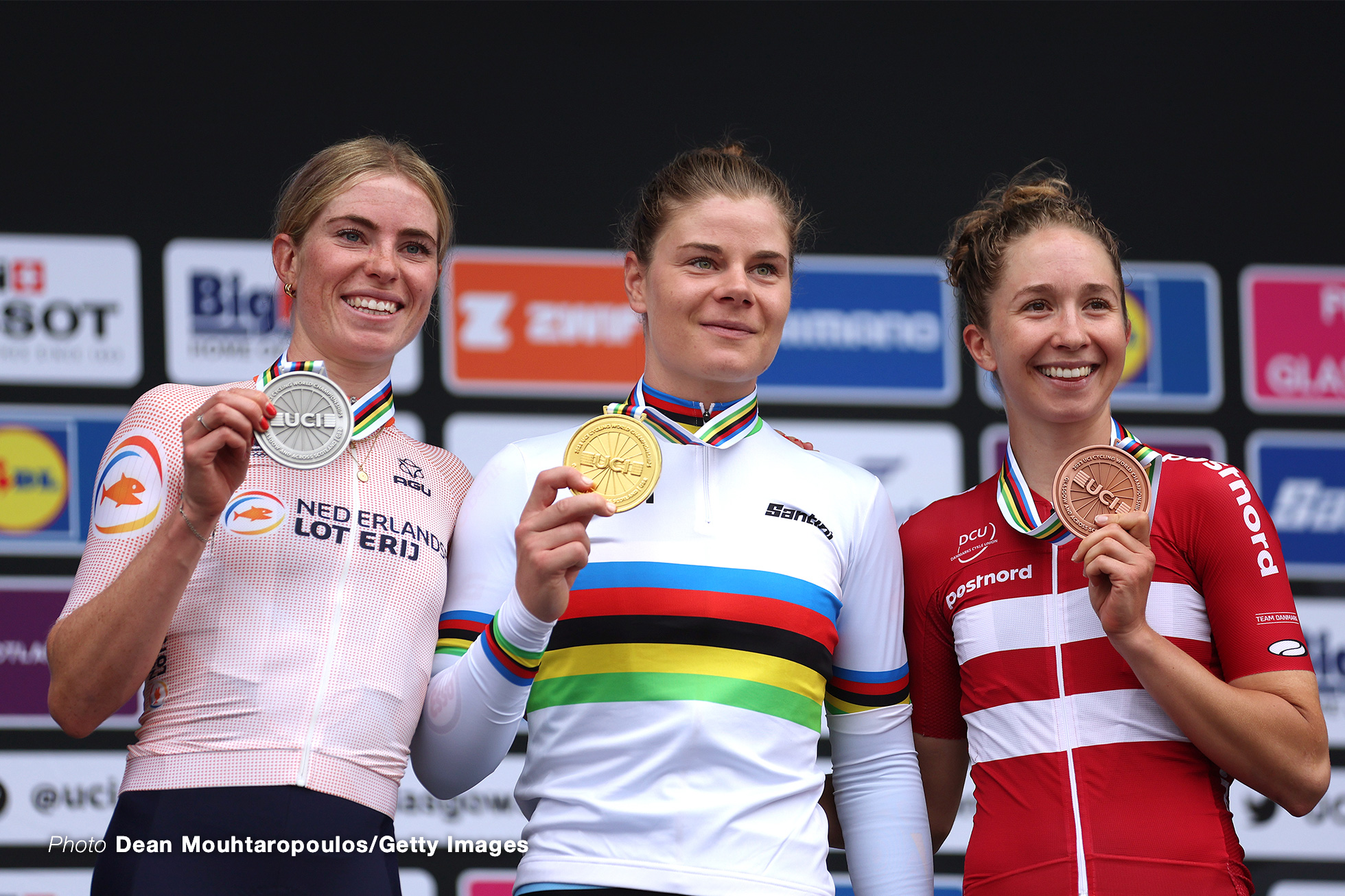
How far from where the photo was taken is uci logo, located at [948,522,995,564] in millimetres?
2443

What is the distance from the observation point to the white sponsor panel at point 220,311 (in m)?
4.12

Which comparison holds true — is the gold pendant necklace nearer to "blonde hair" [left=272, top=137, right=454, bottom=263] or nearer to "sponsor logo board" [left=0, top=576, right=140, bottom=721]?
"blonde hair" [left=272, top=137, right=454, bottom=263]

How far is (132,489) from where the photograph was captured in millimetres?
2121

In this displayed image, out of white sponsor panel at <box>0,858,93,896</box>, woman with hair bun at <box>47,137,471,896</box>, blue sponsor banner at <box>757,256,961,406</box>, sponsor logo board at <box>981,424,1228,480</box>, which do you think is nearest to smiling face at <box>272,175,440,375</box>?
woman with hair bun at <box>47,137,471,896</box>

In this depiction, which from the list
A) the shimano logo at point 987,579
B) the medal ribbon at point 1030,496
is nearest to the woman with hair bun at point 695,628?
the shimano logo at point 987,579

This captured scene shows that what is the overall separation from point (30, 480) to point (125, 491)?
2.17 m

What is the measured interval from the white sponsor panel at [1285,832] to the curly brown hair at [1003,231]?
2.52 metres

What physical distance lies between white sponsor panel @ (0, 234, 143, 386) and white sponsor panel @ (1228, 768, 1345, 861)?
380cm

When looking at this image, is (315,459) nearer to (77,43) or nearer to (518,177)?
(518,177)

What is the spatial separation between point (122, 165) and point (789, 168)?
2.12m

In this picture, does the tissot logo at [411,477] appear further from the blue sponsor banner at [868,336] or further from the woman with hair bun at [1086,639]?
the blue sponsor banner at [868,336]

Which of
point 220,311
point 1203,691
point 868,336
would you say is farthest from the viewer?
point 868,336

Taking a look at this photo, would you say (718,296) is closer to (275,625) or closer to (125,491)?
(275,625)

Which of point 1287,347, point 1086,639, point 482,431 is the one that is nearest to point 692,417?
point 1086,639
